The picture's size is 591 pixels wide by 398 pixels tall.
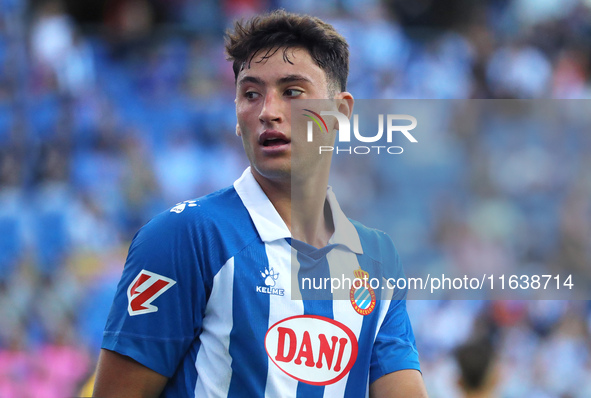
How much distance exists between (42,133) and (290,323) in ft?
18.0

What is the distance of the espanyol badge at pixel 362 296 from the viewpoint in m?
2.06

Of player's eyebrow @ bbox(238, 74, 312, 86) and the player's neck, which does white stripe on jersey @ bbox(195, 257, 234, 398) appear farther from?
player's eyebrow @ bbox(238, 74, 312, 86)

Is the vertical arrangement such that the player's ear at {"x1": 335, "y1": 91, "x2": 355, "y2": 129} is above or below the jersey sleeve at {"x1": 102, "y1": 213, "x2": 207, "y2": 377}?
above

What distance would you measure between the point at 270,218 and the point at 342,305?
1.07 feet

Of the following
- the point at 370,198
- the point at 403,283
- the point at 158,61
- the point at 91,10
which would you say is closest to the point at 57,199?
the point at 158,61

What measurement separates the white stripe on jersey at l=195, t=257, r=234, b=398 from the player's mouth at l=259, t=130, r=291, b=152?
0.37 m

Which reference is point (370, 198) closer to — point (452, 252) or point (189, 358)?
point (452, 252)

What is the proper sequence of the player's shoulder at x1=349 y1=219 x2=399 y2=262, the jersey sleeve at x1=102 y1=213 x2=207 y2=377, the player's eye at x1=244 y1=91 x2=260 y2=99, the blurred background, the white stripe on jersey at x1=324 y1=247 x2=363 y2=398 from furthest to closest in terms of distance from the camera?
the blurred background < the player's shoulder at x1=349 y1=219 x2=399 y2=262 < the player's eye at x1=244 y1=91 x2=260 y2=99 < the white stripe on jersey at x1=324 y1=247 x2=363 y2=398 < the jersey sleeve at x1=102 y1=213 x2=207 y2=377

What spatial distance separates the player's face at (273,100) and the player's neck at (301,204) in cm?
6

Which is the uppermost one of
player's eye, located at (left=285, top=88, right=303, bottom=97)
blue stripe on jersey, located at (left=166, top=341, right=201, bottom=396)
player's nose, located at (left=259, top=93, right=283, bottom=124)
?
player's eye, located at (left=285, top=88, right=303, bottom=97)

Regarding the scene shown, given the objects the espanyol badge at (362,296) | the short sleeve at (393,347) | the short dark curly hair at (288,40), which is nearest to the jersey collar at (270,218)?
the espanyol badge at (362,296)

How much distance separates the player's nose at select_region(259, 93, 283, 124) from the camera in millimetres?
2002

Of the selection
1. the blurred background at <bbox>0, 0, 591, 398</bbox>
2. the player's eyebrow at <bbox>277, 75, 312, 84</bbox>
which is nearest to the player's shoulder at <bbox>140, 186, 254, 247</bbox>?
the player's eyebrow at <bbox>277, 75, 312, 84</bbox>

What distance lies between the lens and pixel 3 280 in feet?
19.7
